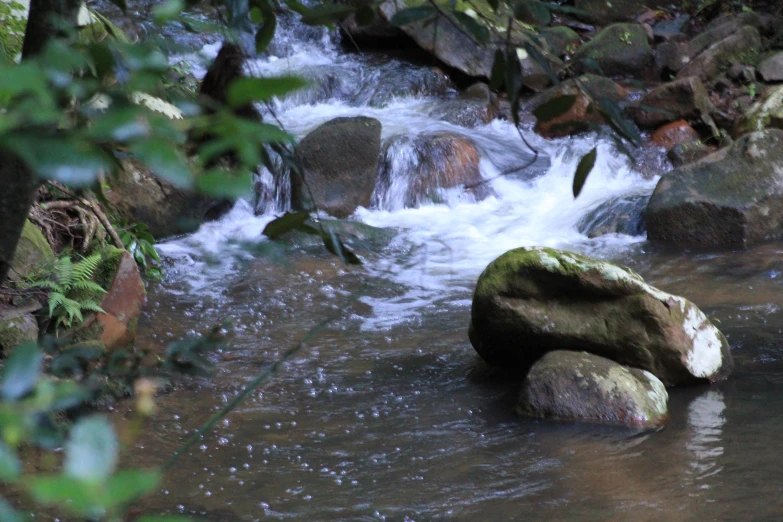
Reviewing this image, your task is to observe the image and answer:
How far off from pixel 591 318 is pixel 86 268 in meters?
3.55

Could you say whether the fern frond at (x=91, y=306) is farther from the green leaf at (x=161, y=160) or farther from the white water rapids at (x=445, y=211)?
the green leaf at (x=161, y=160)

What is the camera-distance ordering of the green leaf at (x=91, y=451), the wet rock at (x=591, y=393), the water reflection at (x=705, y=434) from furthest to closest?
the wet rock at (x=591, y=393) → the water reflection at (x=705, y=434) → the green leaf at (x=91, y=451)

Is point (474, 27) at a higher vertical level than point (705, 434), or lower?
higher

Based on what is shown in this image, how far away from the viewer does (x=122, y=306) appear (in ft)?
19.6

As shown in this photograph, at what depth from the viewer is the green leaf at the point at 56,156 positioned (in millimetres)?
588

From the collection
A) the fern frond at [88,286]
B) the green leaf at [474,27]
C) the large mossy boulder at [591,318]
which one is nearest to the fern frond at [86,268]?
the fern frond at [88,286]

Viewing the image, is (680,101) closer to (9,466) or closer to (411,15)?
(411,15)

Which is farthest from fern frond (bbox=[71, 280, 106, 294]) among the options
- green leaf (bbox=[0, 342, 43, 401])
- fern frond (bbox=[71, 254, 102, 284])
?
green leaf (bbox=[0, 342, 43, 401])

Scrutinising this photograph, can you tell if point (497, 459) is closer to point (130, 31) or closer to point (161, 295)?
point (161, 295)

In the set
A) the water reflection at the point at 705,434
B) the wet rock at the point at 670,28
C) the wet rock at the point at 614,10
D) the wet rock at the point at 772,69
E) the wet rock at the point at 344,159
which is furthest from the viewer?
the wet rock at the point at 614,10

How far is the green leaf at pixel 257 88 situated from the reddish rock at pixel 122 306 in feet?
17.2

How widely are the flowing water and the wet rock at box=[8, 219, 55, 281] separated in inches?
36.0

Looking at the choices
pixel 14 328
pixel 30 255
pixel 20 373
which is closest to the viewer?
pixel 20 373

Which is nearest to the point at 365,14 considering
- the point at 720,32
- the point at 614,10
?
the point at 720,32
